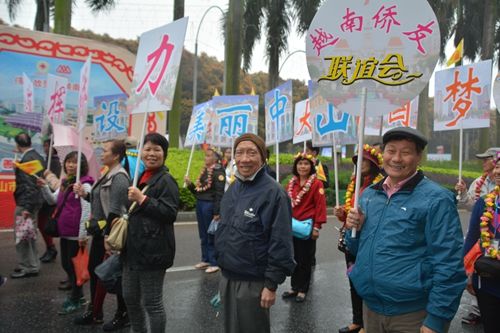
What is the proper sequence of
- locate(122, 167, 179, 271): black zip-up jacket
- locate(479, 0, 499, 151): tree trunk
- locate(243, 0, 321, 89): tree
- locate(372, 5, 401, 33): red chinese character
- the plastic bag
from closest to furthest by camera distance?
locate(372, 5, 401, 33): red chinese character → locate(122, 167, 179, 271): black zip-up jacket → the plastic bag → locate(479, 0, 499, 151): tree trunk → locate(243, 0, 321, 89): tree

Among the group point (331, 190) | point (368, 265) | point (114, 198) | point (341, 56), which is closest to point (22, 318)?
point (114, 198)

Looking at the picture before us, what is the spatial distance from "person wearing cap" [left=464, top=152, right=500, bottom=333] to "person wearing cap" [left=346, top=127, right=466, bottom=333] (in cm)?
85

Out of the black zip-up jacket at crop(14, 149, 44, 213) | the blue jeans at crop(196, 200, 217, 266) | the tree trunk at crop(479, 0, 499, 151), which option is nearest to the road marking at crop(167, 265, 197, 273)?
the blue jeans at crop(196, 200, 217, 266)

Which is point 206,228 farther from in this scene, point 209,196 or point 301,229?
point 301,229

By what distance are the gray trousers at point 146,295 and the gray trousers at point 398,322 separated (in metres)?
1.57

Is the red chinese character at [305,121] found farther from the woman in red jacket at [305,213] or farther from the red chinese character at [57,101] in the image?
the red chinese character at [57,101]

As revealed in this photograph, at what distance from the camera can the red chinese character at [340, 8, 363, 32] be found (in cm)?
271

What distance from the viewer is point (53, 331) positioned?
12.7 feet

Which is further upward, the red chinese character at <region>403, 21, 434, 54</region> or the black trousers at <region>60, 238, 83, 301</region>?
the red chinese character at <region>403, 21, 434, 54</region>

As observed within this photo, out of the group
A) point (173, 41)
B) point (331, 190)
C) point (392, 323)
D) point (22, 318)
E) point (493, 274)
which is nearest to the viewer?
point (392, 323)

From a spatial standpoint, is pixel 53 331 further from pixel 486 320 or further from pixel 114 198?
pixel 486 320

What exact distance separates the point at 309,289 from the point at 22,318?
319 cm

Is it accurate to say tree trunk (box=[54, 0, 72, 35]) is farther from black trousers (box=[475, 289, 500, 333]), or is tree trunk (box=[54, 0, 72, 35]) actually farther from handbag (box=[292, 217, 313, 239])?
black trousers (box=[475, 289, 500, 333])

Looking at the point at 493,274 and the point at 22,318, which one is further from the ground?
the point at 493,274
